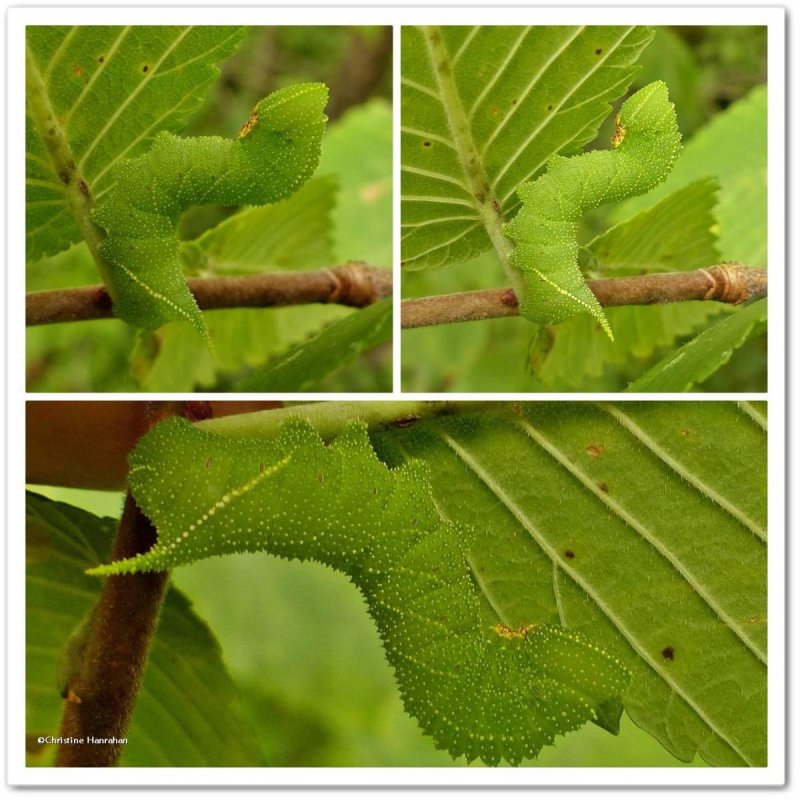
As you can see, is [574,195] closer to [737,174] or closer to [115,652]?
[737,174]

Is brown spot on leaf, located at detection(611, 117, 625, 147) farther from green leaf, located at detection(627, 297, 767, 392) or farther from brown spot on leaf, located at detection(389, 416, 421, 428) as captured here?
brown spot on leaf, located at detection(389, 416, 421, 428)

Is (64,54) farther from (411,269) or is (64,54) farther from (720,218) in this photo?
(720,218)

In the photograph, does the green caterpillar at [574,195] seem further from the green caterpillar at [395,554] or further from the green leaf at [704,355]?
the green caterpillar at [395,554]

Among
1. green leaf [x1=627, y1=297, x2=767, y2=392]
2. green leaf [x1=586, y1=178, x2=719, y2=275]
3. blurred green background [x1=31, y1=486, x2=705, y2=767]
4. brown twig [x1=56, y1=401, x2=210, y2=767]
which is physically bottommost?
blurred green background [x1=31, y1=486, x2=705, y2=767]

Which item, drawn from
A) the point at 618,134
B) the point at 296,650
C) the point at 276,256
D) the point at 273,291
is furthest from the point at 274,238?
the point at 296,650

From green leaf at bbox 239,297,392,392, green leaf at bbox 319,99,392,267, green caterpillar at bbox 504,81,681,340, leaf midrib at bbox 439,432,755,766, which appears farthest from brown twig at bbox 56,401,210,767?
green leaf at bbox 319,99,392,267

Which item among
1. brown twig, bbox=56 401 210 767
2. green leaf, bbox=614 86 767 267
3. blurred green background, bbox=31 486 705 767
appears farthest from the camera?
blurred green background, bbox=31 486 705 767
